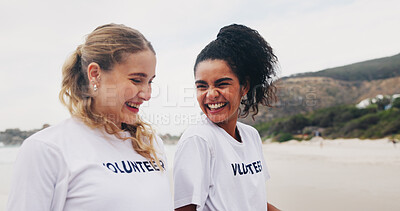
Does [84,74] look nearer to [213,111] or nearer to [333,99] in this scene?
[213,111]

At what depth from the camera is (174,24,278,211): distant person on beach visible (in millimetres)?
2023

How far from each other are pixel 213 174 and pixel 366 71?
6468cm

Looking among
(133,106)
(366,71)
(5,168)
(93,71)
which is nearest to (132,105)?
(133,106)

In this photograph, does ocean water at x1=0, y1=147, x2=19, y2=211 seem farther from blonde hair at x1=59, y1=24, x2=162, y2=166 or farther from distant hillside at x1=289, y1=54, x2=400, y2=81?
distant hillside at x1=289, y1=54, x2=400, y2=81

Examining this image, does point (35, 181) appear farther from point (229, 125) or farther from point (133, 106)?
point (229, 125)

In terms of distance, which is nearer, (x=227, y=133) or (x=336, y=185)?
(x=227, y=133)

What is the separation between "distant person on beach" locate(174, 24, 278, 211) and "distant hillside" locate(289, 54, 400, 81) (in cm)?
5812

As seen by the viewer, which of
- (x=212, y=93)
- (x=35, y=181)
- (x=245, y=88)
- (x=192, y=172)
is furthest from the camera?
(x=245, y=88)

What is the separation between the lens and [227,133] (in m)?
2.28

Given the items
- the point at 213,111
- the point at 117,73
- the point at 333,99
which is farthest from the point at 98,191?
the point at 333,99

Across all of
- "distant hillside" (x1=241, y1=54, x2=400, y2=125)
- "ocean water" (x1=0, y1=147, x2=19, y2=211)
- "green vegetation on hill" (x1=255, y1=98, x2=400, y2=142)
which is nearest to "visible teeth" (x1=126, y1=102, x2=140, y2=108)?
"ocean water" (x1=0, y1=147, x2=19, y2=211)

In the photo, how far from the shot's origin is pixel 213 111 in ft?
7.54

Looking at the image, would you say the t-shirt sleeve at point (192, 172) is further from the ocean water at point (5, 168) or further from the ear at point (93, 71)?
the ocean water at point (5, 168)

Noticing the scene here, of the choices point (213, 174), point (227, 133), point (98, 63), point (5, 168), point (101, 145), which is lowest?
point (5, 168)
